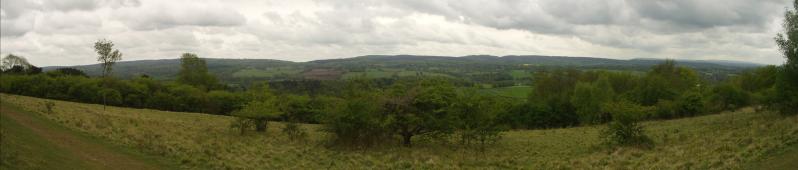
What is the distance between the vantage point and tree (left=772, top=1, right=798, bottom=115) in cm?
3297

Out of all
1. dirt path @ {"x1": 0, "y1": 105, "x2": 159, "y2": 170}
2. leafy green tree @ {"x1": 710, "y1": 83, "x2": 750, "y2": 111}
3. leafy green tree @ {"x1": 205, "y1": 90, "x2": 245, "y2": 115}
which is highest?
dirt path @ {"x1": 0, "y1": 105, "x2": 159, "y2": 170}

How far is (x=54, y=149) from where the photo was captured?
1977cm

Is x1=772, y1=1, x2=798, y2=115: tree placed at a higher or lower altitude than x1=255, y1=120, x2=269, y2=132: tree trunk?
higher

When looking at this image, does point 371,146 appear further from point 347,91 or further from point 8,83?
point 8,83

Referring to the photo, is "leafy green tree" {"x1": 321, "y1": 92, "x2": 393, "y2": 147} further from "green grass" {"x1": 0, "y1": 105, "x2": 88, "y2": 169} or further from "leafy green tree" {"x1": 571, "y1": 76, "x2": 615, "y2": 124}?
"leafy green tree" {"x1": 571, "y1": 76, "x2": 615, "y2": 124}

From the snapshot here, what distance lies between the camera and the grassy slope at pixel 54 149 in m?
16.8

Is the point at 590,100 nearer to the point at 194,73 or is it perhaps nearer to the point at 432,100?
the point at 432,100

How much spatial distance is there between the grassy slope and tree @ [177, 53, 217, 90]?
2372 inches

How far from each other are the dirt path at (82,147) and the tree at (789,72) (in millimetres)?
38360

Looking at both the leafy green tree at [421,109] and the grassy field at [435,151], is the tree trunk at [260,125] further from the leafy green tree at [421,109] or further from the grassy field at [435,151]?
the leafy green tree at [421,109]

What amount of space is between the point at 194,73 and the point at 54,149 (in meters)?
71.0

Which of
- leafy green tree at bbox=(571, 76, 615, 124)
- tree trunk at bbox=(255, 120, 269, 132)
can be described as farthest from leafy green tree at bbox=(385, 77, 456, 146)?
leafy green tree at bbox=(571, 76, 615, 124)

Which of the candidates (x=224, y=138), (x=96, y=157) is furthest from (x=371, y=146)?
(x=96, y=157)

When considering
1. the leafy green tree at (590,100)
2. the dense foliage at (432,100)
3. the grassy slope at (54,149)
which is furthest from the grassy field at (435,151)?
the leafy green tree at (590,100)
